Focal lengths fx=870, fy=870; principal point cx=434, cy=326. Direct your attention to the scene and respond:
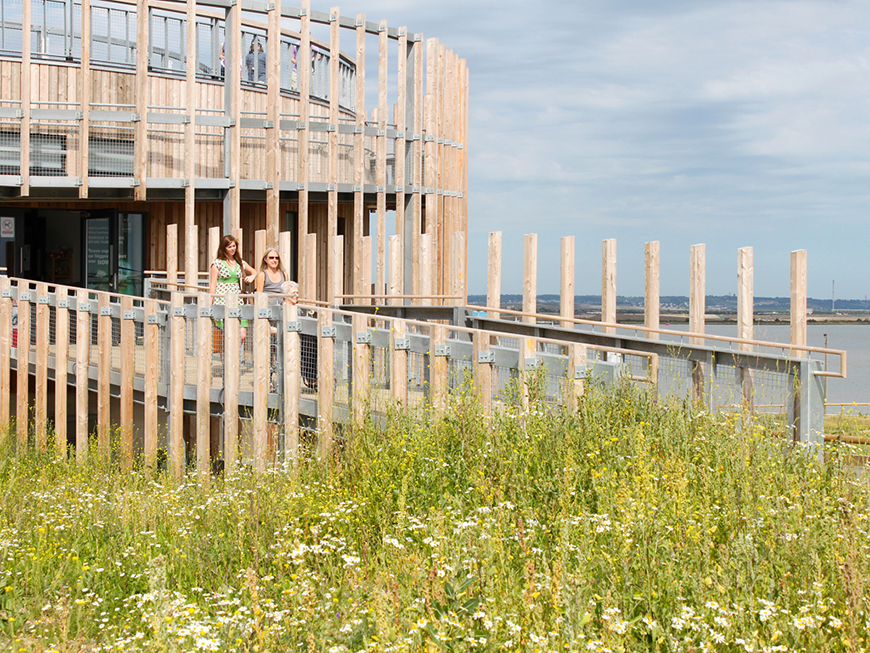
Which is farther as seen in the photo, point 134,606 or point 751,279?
point 751,279

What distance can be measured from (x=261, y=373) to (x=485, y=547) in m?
6.25

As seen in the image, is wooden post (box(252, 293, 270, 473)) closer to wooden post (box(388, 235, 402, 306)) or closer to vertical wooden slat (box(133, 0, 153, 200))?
wooden post (box(388, 235, 402, 306))

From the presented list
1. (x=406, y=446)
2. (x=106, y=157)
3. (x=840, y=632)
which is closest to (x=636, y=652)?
(x=840, y=632)

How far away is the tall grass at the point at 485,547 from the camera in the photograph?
3713mm

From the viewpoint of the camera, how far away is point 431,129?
21.0 meters

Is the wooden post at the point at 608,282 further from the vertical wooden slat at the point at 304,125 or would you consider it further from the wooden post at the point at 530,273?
the vertical wooden slat at the point at 304,125

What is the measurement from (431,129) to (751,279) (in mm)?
12646

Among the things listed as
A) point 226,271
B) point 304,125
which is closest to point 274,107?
point 304,125

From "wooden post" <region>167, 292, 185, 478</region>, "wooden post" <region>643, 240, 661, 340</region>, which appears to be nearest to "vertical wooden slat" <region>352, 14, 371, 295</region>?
"wooden post" <region>167, 292, 185, 478</region>

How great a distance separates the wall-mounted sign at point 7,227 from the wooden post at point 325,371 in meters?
14.4

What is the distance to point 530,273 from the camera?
12.2 m

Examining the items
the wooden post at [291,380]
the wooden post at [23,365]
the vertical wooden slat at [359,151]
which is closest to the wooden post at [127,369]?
the wooden post at [23,365]

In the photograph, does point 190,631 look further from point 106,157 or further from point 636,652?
point 106,157

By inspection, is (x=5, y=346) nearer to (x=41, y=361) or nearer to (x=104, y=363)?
(x=41, y=361)
